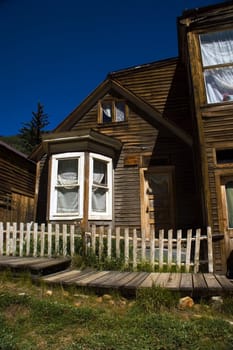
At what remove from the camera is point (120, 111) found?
38.8ft

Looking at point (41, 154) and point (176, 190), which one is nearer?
point (176, 190)

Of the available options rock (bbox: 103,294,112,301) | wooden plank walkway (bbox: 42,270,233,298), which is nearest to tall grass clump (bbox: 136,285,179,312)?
wooden plank walkway (bbox: 42,270,233,298)

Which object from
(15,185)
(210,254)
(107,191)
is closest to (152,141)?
(107,191)

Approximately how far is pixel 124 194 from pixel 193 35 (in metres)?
5.63

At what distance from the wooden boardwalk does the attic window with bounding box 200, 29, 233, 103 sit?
478 cm

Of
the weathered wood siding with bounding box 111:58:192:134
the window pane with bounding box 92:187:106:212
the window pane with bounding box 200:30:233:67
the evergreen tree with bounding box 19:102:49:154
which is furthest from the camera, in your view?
the evergreen tree with bounding box 19:102:49:154

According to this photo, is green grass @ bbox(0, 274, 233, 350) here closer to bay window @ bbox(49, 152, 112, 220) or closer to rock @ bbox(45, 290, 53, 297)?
rock @ bbox(45, 290, 53, 297)

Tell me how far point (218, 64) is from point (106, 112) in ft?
17.6

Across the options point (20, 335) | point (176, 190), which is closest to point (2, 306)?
point (20, 335)

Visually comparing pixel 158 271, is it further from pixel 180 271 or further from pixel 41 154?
pixel 41 154

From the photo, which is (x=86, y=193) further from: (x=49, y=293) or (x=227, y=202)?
(x=49, y=293)

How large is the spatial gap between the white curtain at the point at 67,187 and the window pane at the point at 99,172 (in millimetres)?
695

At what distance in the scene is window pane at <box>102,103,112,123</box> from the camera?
11930mm

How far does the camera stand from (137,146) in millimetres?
10930
